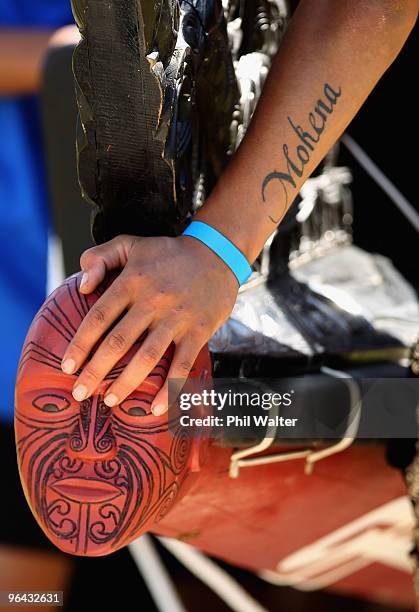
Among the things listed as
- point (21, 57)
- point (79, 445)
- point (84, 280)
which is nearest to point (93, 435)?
point (79, 445)

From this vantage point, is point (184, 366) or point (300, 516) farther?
point (300, 516)

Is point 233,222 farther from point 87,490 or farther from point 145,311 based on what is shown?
point 87,490

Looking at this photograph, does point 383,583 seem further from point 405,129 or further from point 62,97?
point 62,97

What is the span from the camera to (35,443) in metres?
0.64

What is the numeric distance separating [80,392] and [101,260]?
110 millimetres

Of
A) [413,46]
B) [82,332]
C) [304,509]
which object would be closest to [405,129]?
[413,46]

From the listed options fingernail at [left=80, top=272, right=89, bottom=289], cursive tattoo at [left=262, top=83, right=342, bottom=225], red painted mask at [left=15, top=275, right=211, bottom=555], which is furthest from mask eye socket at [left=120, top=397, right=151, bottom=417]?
cursive tattoo at [left=262, top=83, right=342, bottom=225]

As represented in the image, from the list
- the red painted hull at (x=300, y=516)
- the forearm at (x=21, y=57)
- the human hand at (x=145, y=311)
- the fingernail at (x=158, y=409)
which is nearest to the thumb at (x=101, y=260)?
the human hand at (x=145, y=311)

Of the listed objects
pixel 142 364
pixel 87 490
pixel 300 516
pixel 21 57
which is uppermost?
pixel 21 57

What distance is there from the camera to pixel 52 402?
628 millimetres

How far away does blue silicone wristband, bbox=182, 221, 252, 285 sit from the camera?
661 millimetres

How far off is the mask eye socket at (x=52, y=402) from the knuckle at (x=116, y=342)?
7cm

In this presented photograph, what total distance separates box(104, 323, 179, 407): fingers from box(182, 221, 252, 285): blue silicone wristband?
0.09m

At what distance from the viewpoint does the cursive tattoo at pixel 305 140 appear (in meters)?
0.71
